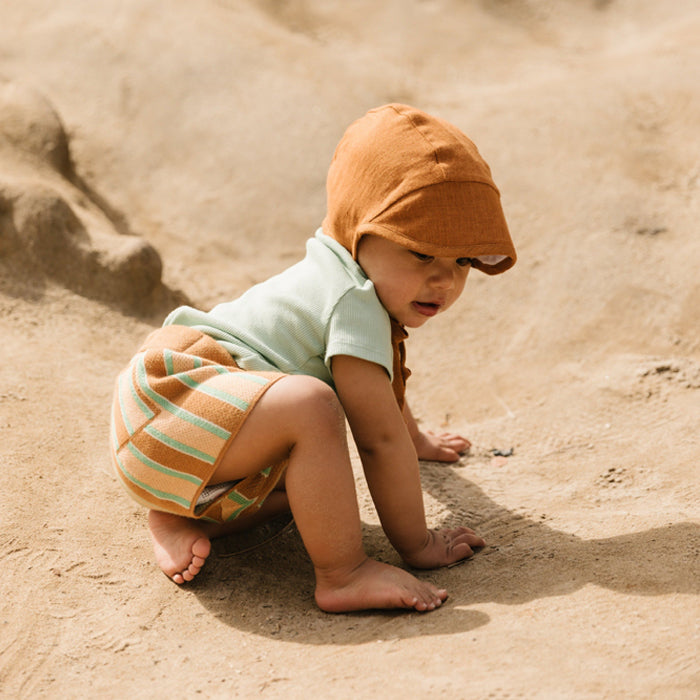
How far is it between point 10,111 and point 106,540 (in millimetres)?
2733

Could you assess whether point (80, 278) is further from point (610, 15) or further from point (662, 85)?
point (610, 15)

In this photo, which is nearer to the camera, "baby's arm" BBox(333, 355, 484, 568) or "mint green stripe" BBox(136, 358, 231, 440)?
"mint green stripe" BBox(136, 358, 231, 440)

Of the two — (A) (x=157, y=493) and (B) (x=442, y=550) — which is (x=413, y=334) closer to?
(B) (x=442, y=550)

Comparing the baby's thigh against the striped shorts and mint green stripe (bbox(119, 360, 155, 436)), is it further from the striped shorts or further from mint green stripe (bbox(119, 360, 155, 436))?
mint green stripe (bbox(119, 360, 155, 436))

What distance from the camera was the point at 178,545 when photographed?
6.93 ft

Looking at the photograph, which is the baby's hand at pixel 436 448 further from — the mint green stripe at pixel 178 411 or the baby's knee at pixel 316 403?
the mint green stripe at pixel 178 411

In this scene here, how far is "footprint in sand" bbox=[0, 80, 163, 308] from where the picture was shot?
11.9 feet

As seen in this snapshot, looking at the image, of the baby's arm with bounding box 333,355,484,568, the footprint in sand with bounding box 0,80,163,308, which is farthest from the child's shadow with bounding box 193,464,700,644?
the footprint in sand with bounding box 0,80,163,308

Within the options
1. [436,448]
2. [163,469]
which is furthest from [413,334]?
[163,469]

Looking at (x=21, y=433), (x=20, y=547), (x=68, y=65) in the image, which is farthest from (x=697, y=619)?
(x=68, y=65)

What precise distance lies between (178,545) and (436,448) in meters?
1.03

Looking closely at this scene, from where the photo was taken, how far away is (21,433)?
2.62 meters

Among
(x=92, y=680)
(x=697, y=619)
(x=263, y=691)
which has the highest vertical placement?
(x=697, y=619)

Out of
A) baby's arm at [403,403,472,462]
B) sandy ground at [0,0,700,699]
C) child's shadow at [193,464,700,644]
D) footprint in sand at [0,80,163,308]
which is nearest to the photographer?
sandy ground at [0,0,700,699]
